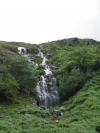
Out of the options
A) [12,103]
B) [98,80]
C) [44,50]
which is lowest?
[12,103]

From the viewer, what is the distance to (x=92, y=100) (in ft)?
139

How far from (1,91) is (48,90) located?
762 inches

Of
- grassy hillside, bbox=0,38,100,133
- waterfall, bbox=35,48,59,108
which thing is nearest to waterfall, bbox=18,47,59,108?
waterfall, bbox=35,48,59,108

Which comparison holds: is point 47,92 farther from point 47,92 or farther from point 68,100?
point 68,100

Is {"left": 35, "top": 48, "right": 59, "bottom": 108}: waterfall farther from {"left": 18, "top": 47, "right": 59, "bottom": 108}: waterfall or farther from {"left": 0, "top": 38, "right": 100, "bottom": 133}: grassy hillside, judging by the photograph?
{"left": 0, "top": 38, "right": 100, "bottom": 133}: grassy hillside

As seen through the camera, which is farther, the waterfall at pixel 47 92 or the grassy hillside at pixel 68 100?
the waterfall at pixel 47 92

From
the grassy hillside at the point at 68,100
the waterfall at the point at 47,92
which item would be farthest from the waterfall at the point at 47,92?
the grassy hillside at the point at 68,100

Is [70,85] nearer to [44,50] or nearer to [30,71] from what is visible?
[30,71]

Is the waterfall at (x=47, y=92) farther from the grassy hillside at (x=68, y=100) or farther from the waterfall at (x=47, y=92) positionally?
the grassy hillside at (x=68, y=100)

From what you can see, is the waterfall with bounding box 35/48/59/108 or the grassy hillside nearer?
the grassy hillside

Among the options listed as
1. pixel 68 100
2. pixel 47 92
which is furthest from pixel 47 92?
pixel 68 100

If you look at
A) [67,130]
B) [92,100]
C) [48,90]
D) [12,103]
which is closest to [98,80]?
[48,90]

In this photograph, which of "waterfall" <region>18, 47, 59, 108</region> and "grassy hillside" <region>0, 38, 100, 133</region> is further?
"waterfall" <region>18, 47, 59, 108</region>

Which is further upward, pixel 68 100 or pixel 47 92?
pixel 47 92
